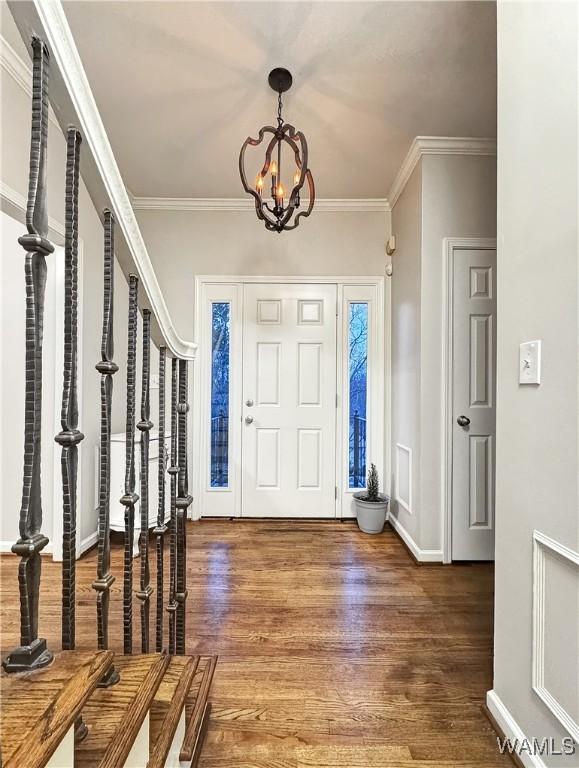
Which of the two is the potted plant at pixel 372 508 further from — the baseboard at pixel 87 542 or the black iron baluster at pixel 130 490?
the black iron baluster at pixel 130 490

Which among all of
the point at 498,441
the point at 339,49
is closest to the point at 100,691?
the point at 498,441

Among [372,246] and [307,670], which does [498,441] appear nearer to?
[307,670]

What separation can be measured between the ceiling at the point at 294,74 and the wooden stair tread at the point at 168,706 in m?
2.42

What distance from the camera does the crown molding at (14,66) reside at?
81.3 inches

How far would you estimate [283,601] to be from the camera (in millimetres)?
2238

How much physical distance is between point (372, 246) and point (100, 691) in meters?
3.46

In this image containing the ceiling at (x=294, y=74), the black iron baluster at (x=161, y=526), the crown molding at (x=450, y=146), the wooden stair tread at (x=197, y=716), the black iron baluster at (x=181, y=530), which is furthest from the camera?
the crown molding at (x=450, y=146)

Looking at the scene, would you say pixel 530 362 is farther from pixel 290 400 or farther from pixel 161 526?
pixel 290 400

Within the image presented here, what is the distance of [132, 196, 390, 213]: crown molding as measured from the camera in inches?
143

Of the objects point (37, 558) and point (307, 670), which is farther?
point (307, 670)

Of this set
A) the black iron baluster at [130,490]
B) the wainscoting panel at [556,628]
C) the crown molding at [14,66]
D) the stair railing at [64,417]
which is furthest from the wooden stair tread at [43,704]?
the crown molding at [14,66]

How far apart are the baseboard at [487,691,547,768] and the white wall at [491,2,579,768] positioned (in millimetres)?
21

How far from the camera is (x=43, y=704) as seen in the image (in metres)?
0.68

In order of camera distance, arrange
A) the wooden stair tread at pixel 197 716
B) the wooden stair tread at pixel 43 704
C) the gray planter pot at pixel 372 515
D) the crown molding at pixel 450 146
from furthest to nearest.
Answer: the gray planter pot at pixel 372 515
the crown molding at pixel 450 146
the wooden stair tread at pixel 197 716
the wooden stair tread at pixel 43 704
